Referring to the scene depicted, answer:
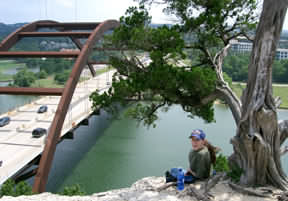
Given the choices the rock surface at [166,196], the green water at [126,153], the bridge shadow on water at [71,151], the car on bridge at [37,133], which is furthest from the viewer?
the car on bridge at [37,133]

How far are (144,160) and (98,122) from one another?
11.1 metres

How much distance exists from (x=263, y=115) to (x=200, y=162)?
140 centimetres

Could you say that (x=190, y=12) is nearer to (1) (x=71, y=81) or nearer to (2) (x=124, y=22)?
(2) (x=124, y=22)

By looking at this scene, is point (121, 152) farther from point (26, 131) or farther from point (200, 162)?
point (200, 162)

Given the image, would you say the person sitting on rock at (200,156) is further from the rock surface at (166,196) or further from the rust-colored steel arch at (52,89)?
the rust-colored steel arch at (52,89)

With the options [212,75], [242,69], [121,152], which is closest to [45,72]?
[242,69]

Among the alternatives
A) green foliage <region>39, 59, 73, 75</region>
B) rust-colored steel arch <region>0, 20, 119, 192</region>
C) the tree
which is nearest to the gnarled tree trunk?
the tree

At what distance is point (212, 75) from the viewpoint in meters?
5.70

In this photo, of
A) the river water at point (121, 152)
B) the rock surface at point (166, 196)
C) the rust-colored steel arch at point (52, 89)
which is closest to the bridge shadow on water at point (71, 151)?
the river water at point (121, 152)

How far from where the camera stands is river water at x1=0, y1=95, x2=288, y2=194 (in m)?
15.2

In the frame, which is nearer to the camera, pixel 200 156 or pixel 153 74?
pixel 200 156

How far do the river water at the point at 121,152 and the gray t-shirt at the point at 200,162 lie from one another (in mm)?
8936

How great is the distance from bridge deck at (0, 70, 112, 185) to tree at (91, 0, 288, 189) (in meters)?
8.27

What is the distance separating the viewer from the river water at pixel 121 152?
15.2 metres
